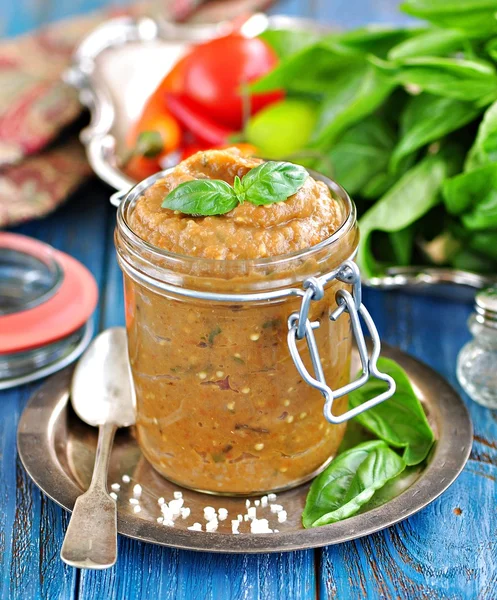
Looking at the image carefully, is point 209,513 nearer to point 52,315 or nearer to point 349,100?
point 52,315

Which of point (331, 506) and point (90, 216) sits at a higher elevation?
point (331, 506)

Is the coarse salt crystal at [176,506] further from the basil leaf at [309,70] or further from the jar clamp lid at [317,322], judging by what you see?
the basil leaf at [309,70]

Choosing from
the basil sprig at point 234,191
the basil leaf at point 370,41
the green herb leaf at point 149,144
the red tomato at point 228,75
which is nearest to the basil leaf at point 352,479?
the basil sprig at point 234,191

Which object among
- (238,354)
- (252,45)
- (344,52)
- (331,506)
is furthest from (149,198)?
(252,45)

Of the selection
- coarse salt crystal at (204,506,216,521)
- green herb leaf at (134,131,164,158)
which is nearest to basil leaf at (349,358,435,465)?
coarse salt crystal at (204,506,216,521)

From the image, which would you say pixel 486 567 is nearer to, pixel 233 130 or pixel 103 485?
pixel 103 485
